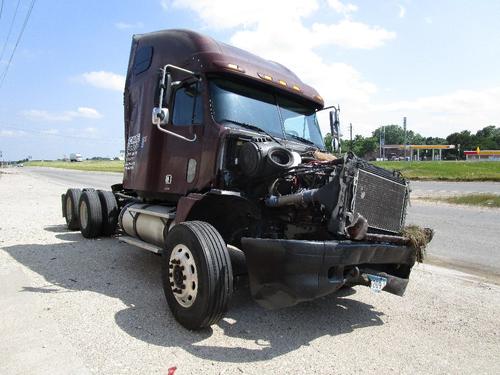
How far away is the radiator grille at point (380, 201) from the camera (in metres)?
4.04

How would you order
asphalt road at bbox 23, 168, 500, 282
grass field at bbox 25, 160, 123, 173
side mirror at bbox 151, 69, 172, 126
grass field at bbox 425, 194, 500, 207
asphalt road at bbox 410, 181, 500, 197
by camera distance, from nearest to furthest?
side mirror at bbox 151, 69, 172, 126
asphalt road at bbox 23, 168, 500, 282
grass field at bbox 425, 194, 500, 207
asphalt road at bbox 410, 181, 500, 197
grass field at bbox 25, 160, 123, 173

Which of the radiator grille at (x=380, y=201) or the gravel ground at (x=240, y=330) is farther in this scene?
the radiator grille at (x=380, y=201)

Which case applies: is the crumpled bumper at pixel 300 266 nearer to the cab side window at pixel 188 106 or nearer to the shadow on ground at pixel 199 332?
the shadow on ground at pixel 199 332

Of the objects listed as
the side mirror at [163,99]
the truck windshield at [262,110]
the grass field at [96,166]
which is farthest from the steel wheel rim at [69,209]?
the grass field at [96,166]

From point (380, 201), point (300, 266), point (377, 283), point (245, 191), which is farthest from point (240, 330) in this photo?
point (380, 201)

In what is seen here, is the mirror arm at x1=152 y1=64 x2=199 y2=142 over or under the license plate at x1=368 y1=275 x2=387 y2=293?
over

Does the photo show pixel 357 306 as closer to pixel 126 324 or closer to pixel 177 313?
pixel 177 313

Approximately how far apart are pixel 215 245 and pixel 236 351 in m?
0.94

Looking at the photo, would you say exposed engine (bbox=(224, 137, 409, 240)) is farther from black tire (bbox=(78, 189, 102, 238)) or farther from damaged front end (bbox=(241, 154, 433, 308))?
black tire (bbox=(78, 189, 102, 238))

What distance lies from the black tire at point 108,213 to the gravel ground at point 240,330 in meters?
2.33

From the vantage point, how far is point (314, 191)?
394 cm

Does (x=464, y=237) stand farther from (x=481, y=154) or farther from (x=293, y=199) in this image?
(x=481, y=154)

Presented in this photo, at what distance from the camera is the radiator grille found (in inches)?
159

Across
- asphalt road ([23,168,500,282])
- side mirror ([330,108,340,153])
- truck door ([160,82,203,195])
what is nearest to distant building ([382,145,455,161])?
asphalt road ([23,168,500,282])
